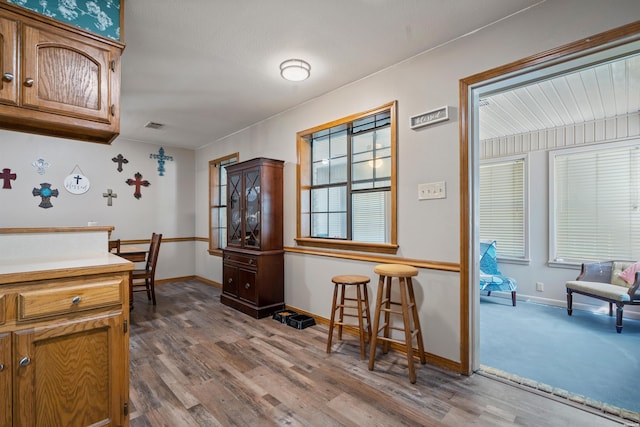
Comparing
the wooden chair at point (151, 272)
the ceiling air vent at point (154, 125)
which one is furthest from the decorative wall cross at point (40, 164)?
the wooden chair at point (151, 272)

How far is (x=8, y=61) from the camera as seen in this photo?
162 centimetres

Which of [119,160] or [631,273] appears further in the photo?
[119,160]

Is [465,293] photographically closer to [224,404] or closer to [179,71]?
[224,404]

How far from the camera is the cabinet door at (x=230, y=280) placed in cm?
405

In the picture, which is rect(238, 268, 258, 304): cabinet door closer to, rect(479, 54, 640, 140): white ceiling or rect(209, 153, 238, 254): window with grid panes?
rect(209, 153, 238, 254): window with grid panes

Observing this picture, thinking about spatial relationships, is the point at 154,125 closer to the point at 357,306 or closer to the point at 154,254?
the point at 154,254

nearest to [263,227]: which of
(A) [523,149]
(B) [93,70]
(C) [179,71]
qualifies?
(C) [179,71]

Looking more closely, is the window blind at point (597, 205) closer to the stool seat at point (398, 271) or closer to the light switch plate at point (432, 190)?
the light switch plate at point (432, 190)

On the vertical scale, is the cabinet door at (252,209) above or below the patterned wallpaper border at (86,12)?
below

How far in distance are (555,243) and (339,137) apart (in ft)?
11.6

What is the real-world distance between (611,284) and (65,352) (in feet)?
17.6

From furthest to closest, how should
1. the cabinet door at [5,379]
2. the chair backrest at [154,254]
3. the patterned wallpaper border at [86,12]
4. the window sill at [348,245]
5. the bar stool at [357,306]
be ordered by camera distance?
the chair backrest at [154,254], the window sill at [348,245], the bar stool at [357,306], the patterned wallpaper border at [86,12], the cabinet door at [5,379]

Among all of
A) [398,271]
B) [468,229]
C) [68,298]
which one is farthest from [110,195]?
[468,229]

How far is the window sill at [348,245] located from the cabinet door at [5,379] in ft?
8.14
